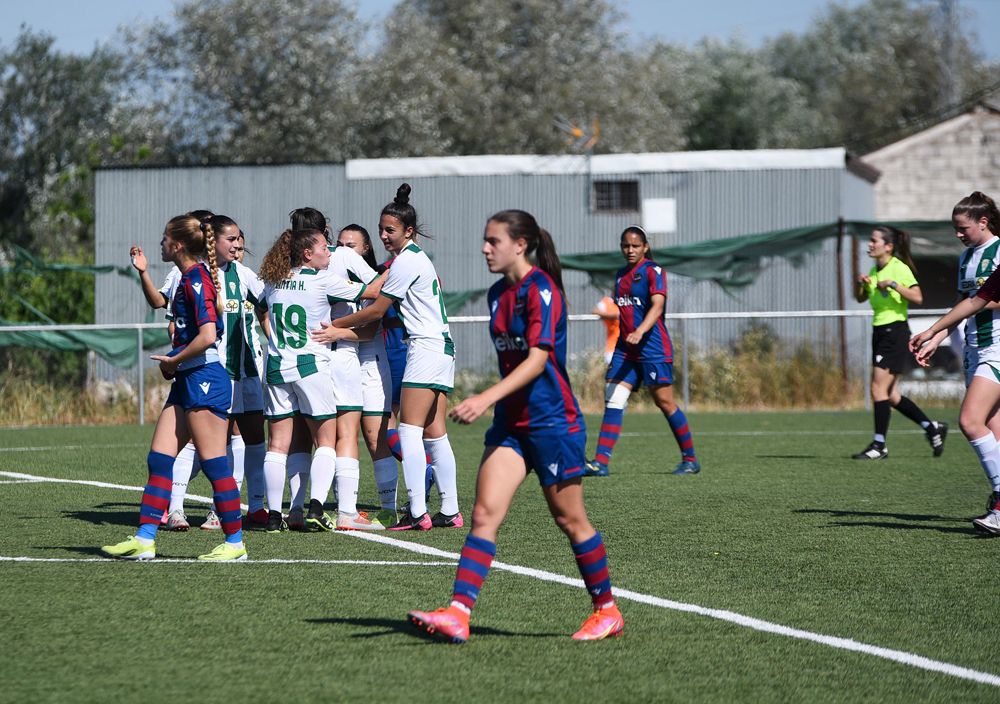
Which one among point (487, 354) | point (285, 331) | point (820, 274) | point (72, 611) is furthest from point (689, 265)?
point (72, 611)

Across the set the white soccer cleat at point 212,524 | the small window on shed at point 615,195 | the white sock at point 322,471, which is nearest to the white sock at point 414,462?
the white sock at point 322,471

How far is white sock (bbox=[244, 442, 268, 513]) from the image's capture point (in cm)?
938

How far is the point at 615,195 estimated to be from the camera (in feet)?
99.1

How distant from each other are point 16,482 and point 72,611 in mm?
6349

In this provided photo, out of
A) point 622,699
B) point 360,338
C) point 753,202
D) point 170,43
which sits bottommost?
point 622,699

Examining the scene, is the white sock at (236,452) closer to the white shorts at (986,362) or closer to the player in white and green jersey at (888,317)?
the white shorts at (986,362)

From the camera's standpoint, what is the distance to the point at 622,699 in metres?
4.80

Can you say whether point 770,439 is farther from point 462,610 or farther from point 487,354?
point 462,610

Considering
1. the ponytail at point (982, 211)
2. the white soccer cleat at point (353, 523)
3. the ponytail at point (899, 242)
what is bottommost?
the white soccer cleat at point (353, 523)

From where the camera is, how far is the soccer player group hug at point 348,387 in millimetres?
5668

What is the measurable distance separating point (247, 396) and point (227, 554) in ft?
5.57

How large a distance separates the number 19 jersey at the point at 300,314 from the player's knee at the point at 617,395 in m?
4.07

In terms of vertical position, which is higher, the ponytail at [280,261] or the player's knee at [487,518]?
the ponytail at [280,261]

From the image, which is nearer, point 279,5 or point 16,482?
point 16,482
